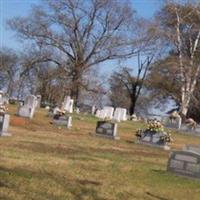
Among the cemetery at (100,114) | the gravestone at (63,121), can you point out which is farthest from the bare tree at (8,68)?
the gravestone at (63,121)

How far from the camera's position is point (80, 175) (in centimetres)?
1142

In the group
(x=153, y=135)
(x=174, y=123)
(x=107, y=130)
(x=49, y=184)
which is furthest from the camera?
(x=174, y=123)

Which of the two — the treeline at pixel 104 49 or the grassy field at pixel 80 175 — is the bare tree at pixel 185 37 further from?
the grassy field at pixel 80 175

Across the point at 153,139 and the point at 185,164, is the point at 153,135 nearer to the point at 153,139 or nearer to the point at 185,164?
the point at 153,139

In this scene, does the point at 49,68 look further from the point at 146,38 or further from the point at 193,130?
the point at 193,130

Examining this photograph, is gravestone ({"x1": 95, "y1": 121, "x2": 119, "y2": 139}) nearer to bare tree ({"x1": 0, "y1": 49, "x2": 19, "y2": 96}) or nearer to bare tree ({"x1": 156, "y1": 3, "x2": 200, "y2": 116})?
bare tree ({"x1": 156, "y1": 3, "x2": 200, "y2": 116})

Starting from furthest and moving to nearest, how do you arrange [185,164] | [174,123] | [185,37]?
[185,37] < [174,123] < [185,164]

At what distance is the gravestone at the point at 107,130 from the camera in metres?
23.0

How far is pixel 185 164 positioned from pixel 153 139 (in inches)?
332

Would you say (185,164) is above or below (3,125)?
below

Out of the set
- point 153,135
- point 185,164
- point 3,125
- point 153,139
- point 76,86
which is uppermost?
point 76,86

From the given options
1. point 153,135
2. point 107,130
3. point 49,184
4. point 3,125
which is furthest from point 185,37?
point 49,184

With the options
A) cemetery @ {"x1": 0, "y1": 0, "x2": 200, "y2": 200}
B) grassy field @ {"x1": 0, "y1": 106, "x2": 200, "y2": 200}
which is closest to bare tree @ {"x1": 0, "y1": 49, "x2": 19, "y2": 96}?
cemetery @ {"x1": 0, "y1": 0, "x2": 200, "y2": 200}

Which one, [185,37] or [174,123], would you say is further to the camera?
[185,37]
